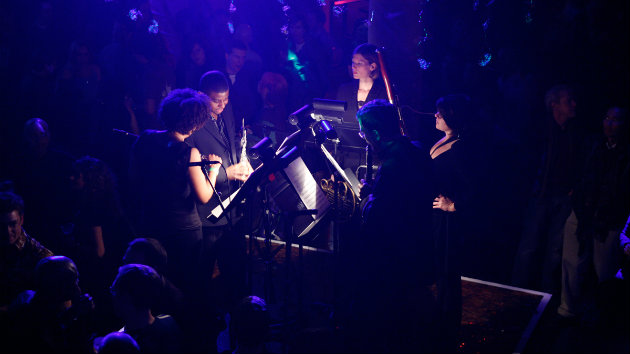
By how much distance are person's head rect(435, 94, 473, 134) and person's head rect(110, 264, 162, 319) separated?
274 centimetres

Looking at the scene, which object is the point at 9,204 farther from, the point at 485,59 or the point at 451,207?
the point at 485,59

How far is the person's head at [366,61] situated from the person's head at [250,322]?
3.31m

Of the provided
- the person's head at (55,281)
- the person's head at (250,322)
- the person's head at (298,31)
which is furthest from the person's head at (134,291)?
the person's head at (298,31)

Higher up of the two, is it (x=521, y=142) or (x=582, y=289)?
(x=521, y=142)

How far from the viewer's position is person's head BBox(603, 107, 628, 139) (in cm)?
414

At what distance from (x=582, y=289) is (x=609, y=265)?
1.09ft

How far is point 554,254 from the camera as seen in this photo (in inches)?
183

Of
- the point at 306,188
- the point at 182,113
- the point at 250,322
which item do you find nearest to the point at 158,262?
the point at 250,322

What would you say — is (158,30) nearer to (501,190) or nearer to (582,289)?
(501,190)

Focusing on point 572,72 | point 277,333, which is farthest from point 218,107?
point 572,72

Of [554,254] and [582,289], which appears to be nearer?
[582,289]

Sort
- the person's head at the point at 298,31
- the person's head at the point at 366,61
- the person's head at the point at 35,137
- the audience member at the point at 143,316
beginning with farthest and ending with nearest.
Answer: the person's head at the point at 298,31 → the person's head at the point at 366,61 → the person's head at the point at 35,137 → the audience member at the point at 143,316

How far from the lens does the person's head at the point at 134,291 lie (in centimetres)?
258

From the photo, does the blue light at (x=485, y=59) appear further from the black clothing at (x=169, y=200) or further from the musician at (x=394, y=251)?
the black clothing at (x=169, y=200)
